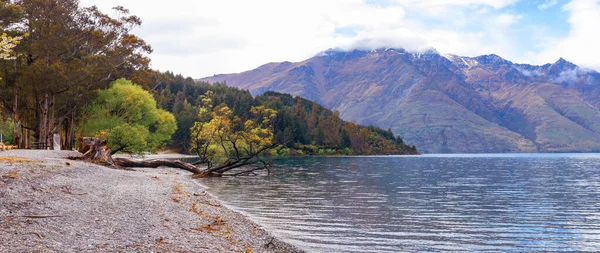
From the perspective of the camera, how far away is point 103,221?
56.9ft

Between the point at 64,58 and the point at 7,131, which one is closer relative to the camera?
the point at 64,58

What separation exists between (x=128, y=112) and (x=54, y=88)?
42.9 ft

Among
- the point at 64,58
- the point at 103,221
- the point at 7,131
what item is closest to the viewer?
the point at 103,221

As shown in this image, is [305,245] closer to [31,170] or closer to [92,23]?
Result: [31,170]

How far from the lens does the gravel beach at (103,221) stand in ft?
44.6

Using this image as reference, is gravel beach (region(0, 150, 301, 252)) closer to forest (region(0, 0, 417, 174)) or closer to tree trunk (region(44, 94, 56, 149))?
forest (region(0, 0, 417, 174))

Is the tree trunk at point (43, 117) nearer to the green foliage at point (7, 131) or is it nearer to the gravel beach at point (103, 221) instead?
the gravel beach at point (103, 221)

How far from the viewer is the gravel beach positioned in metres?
13.6

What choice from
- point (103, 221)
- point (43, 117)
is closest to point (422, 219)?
point (103, 221)

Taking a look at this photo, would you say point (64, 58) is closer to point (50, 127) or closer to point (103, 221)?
point (50, 127)

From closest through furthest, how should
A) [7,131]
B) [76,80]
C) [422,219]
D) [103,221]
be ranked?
[103,221] → [422,219] → [76,80] → [7,131]

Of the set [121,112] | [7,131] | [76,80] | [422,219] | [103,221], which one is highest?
[76,80]

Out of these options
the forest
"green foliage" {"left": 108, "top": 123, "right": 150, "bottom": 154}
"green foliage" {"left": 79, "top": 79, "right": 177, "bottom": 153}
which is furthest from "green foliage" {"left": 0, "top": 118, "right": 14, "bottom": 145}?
"green foliage" {"left": 108, "top": 123, "right": 150, "bottom": 154}

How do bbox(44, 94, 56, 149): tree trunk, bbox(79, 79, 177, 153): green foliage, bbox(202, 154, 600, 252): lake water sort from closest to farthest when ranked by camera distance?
bbox(202, 154, 600, 252): lake water
bbox(44, 94, 56, 149): tree trunk
bbox(79, 79, 177, 153): green foliage
